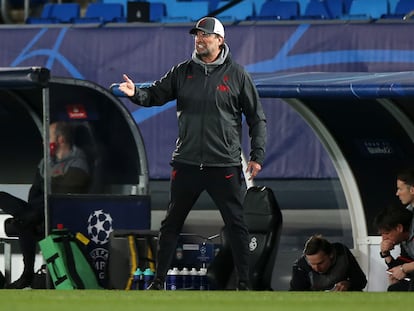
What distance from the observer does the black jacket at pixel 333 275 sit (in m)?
10.3

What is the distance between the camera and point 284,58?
17641 mm

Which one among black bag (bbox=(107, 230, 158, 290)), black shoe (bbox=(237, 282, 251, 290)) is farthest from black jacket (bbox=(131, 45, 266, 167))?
black bag (bbox=(107, 230, 158, 290))

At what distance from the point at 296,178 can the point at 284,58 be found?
1545 mm

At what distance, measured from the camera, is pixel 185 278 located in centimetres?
1058

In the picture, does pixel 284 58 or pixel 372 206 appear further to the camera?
pixel 284 58

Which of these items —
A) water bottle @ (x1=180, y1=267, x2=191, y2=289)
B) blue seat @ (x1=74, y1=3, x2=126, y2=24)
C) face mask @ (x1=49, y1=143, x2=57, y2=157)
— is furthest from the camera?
blue seat @ (x1=74, y1=3, x2=126, y2=24)

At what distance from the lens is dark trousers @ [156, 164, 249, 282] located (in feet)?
30.3

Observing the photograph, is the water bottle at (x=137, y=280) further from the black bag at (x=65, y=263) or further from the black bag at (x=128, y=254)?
the black bag at (x=65, y=263)

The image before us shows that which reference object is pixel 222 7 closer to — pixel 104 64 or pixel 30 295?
pixel 104 64

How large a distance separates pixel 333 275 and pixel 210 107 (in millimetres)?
1907

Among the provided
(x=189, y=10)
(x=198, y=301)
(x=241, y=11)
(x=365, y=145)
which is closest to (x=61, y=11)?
(x=189, y=10)

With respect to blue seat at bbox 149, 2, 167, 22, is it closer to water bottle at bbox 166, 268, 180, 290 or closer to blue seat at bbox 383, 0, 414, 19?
blue seat at bbox 383, 0, 414, 19

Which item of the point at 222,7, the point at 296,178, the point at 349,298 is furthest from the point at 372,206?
the point at 222,7

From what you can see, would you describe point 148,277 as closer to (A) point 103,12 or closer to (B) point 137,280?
(B) point 137,280
